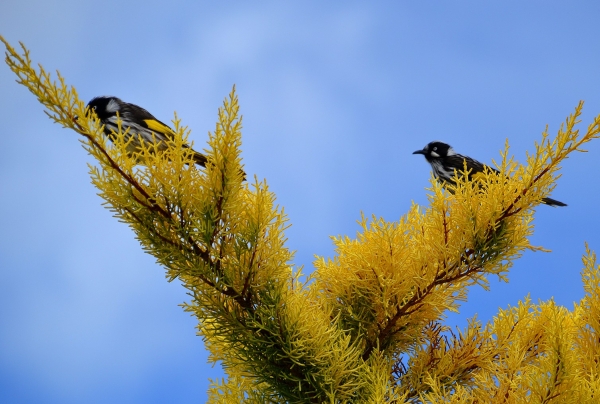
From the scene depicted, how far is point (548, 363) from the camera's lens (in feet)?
9.10

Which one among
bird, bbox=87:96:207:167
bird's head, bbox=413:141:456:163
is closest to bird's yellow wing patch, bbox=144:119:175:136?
bird, bbox=87:96:207:167

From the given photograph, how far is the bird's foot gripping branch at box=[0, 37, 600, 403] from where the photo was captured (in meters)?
2.78

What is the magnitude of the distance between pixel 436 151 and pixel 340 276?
10.2 feet

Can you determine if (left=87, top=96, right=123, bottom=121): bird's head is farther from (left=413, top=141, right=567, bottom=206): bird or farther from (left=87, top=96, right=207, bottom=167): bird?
(left=413, top=141, right=567, bottom=206): bird

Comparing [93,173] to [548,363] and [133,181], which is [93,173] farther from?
[548,363]

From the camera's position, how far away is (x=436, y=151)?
245 inches

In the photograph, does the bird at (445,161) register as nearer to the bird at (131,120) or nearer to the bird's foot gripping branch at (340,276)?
the bird's foot gripping branch at (340,276)

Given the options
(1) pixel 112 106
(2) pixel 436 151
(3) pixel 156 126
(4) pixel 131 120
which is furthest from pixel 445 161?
(1) pixel 112 106

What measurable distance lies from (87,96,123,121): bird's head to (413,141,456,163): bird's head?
310cm

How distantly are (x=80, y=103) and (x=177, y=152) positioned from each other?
1.52 feet

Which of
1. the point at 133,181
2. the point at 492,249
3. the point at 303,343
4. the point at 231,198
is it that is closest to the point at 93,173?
the point at 133,181

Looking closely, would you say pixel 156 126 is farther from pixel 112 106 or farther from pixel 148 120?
pixel 112 106

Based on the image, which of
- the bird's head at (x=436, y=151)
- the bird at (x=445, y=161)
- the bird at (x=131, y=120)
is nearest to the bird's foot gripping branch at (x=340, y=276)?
the bird at (x=131, y=120)

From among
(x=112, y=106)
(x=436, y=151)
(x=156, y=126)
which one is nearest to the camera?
(x=156, y=126)
